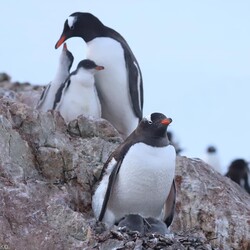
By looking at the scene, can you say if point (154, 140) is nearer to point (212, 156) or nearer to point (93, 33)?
point (93, 33)

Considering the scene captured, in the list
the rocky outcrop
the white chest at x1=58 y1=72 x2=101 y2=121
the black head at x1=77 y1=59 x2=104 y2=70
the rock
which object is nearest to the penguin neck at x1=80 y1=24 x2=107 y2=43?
the black head at x1=77 y1=59 x2=104 y2=70

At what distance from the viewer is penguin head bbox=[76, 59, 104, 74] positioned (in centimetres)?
1184

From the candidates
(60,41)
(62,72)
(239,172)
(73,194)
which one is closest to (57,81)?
(62,72)

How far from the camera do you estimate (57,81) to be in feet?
40.3

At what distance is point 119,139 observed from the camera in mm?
11023

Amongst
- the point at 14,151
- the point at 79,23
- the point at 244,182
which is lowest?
the point at 244,182

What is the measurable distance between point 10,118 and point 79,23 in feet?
9.89

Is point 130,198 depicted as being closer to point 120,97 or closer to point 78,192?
point 78,192

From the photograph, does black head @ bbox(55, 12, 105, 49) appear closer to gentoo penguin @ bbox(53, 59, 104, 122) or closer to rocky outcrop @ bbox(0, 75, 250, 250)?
gentoo penguin @ bbox(53, 59, 104, 122)

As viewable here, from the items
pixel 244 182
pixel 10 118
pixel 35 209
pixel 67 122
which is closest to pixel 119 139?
pixel 67 122

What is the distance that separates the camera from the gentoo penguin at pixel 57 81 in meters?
12.2

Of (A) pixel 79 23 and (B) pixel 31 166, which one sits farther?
(A) pixel 79 23

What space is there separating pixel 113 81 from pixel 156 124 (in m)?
2.56

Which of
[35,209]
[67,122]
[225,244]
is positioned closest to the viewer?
[35,209]
